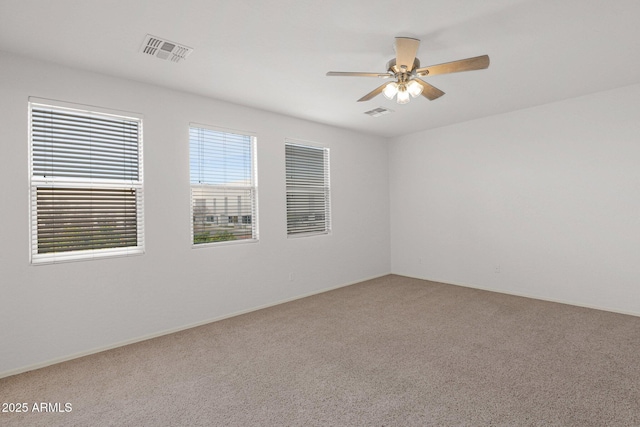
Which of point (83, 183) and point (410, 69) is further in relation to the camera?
point (83, 183)

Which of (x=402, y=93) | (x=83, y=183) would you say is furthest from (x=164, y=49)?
(x=402, y=93)

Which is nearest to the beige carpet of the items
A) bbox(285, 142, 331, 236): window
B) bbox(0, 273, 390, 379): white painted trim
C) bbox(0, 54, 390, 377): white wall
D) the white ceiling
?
bbox(0, 273, 390, 379): white painted trim

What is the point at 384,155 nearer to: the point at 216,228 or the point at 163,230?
the point at 216,228

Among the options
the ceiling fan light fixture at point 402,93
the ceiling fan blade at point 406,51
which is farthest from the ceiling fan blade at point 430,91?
the ceiling fan blade at point 406,51

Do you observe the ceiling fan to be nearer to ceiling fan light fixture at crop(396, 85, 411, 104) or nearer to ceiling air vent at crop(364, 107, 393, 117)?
ceiling fan light fixture at crop(396, 85, 411, 104)

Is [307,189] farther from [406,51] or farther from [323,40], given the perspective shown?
[406,51]

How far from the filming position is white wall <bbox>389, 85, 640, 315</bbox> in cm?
385

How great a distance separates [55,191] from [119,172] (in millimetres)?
540

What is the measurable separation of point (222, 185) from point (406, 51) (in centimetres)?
261

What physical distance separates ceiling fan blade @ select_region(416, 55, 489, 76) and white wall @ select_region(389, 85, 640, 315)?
9.05 ft

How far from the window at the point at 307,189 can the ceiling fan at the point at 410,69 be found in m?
2.26

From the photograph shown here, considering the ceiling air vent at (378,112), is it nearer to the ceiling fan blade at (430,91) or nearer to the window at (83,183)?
the ceiling fan blade at (430,91)

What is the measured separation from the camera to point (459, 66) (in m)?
2.38

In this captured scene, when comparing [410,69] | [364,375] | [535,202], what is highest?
[410,69]
